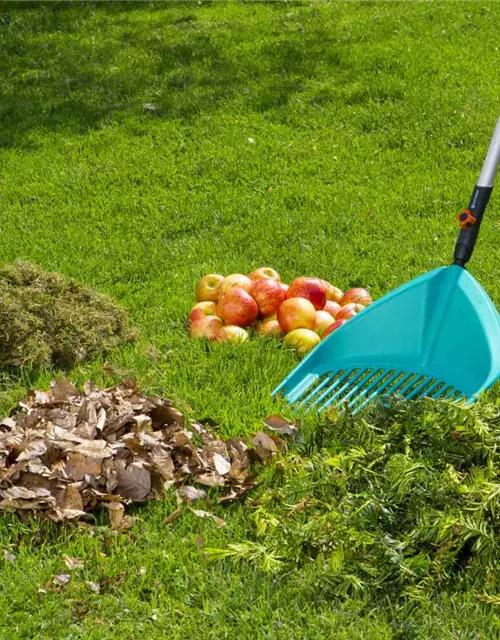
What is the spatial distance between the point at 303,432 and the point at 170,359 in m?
1.00

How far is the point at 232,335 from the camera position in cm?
450

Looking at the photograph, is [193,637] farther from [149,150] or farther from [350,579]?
[149,150]

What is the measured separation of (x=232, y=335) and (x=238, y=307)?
6.1 inches

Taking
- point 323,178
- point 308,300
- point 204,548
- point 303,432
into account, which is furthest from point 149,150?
point 204,548

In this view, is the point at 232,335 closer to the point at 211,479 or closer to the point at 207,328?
the point at 207,328

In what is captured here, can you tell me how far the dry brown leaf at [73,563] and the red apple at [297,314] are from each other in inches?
69.4

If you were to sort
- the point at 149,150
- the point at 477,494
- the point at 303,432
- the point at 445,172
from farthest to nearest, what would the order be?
the point at 149,150 → the point at 445,172 → the point at 303,432 → the point at 477,494

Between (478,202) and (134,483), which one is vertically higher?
(478,202)

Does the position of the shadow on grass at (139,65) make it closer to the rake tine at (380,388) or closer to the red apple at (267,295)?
the red apple at (267,295)

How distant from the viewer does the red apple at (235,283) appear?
4738 millimetres

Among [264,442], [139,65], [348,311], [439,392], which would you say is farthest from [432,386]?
[139,65]

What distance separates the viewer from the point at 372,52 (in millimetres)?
9117

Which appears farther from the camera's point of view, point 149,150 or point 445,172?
point 149,150

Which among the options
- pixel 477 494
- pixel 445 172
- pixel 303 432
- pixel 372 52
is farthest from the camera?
pixel 372 52
